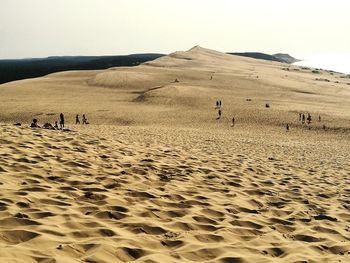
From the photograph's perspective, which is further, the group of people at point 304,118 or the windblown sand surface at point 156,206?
the group of people at point 304,118

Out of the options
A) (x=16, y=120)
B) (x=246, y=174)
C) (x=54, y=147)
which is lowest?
(x=16, y=120)

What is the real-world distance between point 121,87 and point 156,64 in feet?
124

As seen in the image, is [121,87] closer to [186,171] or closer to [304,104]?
[304,104]

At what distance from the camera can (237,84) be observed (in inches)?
2862

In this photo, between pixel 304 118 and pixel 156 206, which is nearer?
pixel 156 206

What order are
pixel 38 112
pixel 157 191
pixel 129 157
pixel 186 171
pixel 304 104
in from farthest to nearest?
pixel 304 104, pixel 38 112, pixel 129 157, pixel 186 171, pixel 157 191

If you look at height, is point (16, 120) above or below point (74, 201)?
below

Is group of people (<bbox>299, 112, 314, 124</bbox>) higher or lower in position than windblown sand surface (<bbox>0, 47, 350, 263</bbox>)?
lower

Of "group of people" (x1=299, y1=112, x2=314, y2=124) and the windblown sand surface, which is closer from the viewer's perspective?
the windblown sand surface

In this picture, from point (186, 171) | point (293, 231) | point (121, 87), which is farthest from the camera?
point (121, 87)

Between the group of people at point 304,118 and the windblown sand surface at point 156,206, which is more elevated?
the windblown sand surface at point 156,206

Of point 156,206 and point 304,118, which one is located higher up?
point 156,206

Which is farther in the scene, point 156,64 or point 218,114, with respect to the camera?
point 156,64

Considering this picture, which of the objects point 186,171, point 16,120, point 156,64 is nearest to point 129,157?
point 186,171
